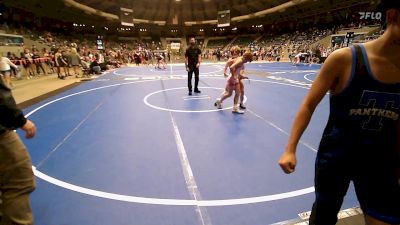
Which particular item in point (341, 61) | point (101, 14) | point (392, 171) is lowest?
point (392, 171)

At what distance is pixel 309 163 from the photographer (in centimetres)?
421

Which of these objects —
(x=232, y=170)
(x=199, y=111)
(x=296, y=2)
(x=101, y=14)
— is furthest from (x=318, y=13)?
(x=232, y=170)

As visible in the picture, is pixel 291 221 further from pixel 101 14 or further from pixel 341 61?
pixel 101 14

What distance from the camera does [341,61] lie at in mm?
1503

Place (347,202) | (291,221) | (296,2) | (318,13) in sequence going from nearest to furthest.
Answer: (291,221)
(347,202)
(296,2)
(318,13)

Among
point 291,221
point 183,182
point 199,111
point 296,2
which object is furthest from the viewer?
point 296,2

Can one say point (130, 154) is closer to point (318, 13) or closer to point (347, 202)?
point (347, 202)

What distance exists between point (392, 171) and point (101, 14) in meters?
51.1

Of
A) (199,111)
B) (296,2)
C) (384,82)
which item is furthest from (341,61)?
(296,2)

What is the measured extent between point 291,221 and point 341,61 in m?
1.82

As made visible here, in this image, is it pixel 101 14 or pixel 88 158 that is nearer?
pixel 88 158

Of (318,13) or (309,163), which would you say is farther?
(318,13)

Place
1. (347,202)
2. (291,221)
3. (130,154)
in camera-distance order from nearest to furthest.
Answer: (291,221) < (347,202) < (130,154)

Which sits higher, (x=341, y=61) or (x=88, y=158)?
(x=341, y=61)
